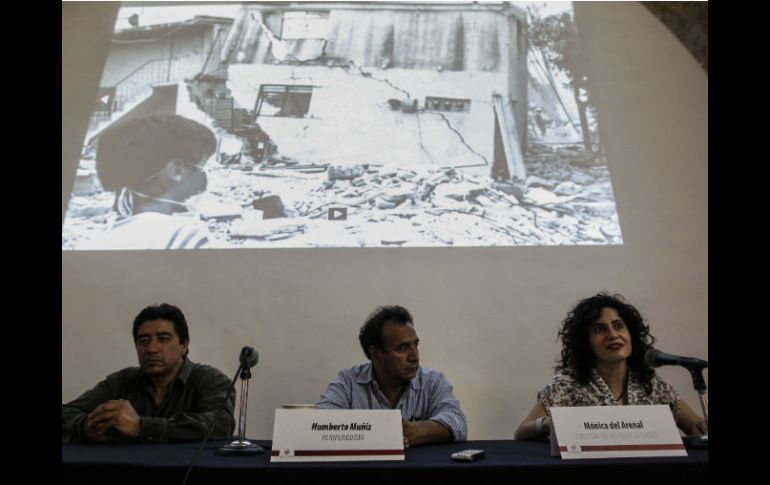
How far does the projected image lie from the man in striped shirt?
101 centimetres

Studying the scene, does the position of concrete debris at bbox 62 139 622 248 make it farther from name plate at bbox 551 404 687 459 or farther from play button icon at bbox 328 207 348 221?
name plate at bbox 551 404 687 459

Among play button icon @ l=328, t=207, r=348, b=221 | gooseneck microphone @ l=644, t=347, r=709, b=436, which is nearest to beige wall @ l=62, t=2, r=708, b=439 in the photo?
play button icon @ l=328, t=207, r=348, b=221

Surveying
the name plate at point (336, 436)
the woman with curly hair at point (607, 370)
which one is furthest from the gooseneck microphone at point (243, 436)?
the woman with curly hair at point (607, 370)

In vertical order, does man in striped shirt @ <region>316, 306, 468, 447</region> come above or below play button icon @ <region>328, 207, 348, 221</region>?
below

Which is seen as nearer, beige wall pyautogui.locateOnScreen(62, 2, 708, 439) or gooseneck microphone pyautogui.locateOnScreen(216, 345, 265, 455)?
gooseneck microphone pyautogui.locateOnScreen(216, 345, 265, 455)

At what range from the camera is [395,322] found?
2.75m

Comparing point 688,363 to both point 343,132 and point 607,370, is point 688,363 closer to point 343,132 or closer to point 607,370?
point 607,370

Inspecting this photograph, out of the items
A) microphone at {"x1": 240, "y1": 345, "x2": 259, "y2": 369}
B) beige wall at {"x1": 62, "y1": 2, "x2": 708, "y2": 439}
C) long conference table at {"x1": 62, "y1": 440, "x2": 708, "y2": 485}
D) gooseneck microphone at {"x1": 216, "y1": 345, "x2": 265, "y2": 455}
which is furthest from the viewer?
beige wall at {"x1": 62, "y1": 2, "x2": 708, "y2": 439}

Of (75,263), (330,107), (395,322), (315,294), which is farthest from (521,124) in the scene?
(75,263)

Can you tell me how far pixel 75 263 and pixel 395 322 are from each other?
71.2 inches

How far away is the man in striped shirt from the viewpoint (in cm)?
268

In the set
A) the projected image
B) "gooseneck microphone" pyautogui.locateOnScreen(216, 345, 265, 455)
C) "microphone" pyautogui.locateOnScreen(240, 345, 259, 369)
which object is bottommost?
"gooseneck microphone" pyautogui.locateOnScreen(216, 345, 265, 455)

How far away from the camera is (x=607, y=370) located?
2.72 m
